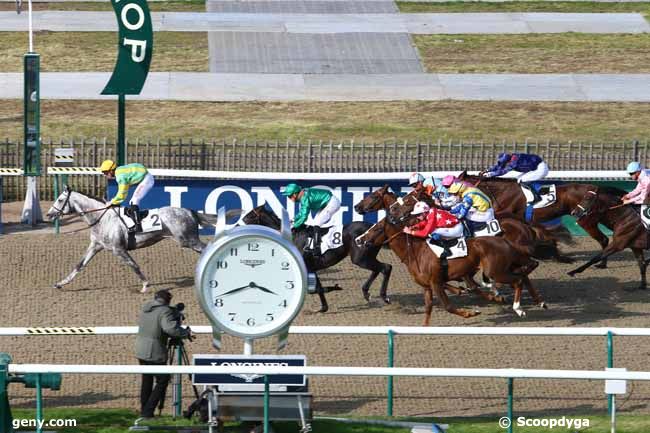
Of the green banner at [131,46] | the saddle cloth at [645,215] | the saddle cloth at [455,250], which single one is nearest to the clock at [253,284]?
the saddle cloth at [455,250]

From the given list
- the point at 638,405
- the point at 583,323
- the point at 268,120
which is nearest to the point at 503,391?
the point at 638,405

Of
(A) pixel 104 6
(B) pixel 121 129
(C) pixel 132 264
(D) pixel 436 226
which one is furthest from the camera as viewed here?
(A) pixel 104 6

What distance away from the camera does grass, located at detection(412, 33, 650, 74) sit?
35156 millimetres

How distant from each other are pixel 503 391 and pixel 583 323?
3615 mm

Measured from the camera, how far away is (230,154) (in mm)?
23844

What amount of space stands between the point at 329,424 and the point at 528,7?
31.3 m

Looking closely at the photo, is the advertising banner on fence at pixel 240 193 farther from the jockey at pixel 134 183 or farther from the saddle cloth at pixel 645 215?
the saddle cloth at pixel 645 215

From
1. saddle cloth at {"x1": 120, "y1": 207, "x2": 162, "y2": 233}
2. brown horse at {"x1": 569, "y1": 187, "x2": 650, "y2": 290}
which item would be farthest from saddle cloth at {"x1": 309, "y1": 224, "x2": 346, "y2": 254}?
brown horse at {"x1": 569, "y1": 187, "x2": 650, "y2": 290}

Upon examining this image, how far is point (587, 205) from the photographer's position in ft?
65.2

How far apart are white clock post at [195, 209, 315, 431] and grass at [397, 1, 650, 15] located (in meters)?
30.3

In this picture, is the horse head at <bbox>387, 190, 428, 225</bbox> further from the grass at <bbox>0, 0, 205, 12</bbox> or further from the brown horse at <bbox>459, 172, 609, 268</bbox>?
the grass at <bbox>0, 0, 205, 12</bbox>

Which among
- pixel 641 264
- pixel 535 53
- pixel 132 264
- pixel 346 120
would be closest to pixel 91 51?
pixel 346 120

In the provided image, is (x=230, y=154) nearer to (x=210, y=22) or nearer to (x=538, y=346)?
(x=538, y=346)

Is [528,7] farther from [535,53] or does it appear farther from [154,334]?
[154,334]
